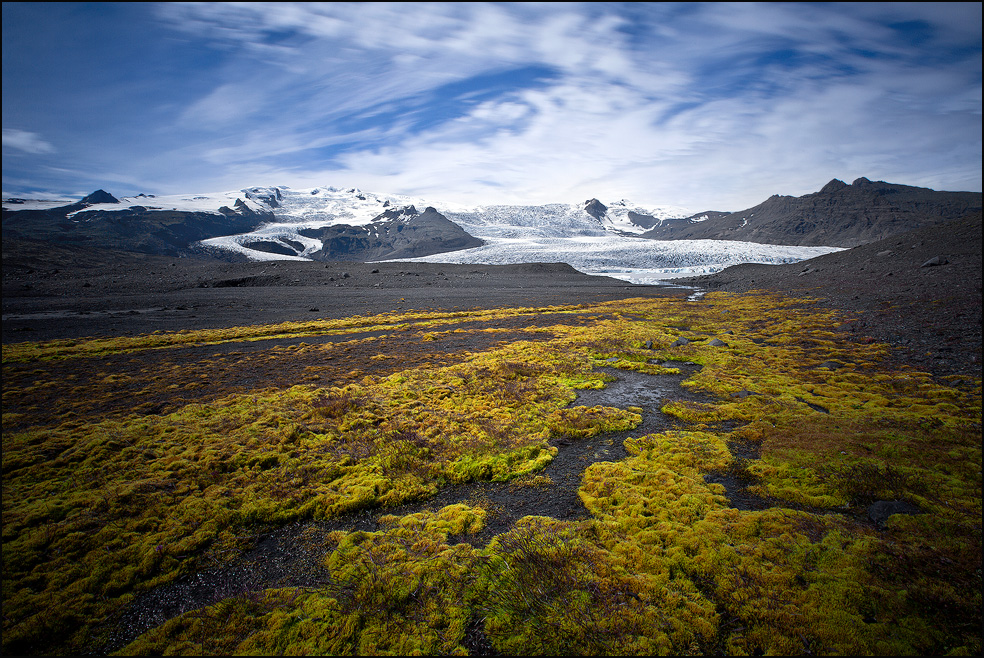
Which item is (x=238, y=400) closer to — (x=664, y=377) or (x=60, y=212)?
(x=664, y=377)

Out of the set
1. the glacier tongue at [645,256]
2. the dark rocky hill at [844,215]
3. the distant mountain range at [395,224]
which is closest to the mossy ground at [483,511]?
the glacier tongue at [645,256]

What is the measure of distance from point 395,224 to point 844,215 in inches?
4635

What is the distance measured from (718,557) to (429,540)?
2.45 m

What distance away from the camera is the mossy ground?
2619 millimetres

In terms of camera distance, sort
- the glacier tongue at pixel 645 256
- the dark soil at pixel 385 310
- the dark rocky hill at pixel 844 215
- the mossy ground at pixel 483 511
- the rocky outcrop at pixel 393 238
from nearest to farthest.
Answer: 1. the mossy ground at pixel 483 511
2. the dark soil at pixel 385 310
3. the glacier tongue at pixel 645 256
4. the dark rocky hill at pixel 844 215
5. the rocky outcrop at pixel 393 238

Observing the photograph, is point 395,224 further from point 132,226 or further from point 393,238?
point 132,226

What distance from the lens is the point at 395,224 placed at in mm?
119062

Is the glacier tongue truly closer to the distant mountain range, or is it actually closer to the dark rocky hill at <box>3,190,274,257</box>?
the distant mountain range

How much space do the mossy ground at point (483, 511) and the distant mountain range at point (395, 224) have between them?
223ft

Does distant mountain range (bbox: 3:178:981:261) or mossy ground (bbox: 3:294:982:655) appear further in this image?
distant mountain range (bbox: 3:178:981:261)

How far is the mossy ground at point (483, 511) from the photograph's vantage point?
2619 mm

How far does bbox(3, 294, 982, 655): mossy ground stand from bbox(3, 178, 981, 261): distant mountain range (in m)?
67.9

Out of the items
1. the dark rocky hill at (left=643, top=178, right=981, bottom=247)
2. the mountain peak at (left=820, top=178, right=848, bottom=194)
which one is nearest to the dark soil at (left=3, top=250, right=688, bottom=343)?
the dark rocky hill at (left=643, top=178, right=981, bottom=247)

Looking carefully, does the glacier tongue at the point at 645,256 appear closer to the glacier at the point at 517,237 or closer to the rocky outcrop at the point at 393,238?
the glacier at the point at 517,237
